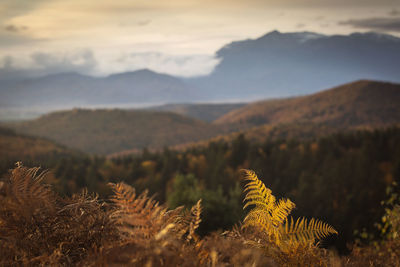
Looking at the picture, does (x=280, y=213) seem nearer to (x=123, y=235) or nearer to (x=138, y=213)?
(x=138, y=213)

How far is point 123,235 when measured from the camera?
6.61ft

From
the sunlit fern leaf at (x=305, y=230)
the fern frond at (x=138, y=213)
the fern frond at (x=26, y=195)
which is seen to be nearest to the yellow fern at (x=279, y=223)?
the sunlit fern leaf at (x=305, y=230)

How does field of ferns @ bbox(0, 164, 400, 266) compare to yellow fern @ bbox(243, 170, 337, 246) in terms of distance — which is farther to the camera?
yellow fern @ bbox(243, 170, 337, 246)

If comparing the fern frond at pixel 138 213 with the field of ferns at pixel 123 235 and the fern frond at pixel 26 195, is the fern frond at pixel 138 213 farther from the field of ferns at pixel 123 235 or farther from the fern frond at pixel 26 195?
the fern frond at pixel 26 195

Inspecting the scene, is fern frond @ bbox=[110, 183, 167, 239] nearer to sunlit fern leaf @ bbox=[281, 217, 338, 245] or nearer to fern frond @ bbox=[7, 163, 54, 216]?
fern frond @ bbox=[7, 163, 54, 216]

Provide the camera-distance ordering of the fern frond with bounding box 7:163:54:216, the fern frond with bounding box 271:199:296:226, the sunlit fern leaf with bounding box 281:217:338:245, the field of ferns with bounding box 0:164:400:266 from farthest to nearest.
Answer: the fern frond with bounding box 271:199:296:226, the sunlit fern leaf with bounding box 281:217:338:245, the fern frond with bounding box 7:163:54:216, the field of ferns with bounding box 0:164:400:266

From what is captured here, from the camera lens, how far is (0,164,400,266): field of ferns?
194 cm

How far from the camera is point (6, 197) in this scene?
213 centimetres

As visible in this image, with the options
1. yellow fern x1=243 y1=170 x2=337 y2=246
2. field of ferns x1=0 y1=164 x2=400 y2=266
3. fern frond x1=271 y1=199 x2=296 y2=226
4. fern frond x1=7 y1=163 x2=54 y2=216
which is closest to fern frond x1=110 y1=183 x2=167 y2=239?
field of ferns x1=0 y1=164 x2=400 y2=266

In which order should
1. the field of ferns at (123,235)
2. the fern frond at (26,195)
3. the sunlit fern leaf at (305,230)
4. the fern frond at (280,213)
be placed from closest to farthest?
the field of ferns at (123,235) < the fern frond at (26,195) < the sunlit fern leaf at (305,230) < the fern frond at (280,213)

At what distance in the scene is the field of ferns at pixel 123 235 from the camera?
1938 mm

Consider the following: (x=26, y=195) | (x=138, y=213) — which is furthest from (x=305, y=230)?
(x=26, y=195)

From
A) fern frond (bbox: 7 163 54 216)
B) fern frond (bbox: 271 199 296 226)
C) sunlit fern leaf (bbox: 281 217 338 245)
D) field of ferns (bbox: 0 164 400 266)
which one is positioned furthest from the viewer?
fern frond (bbox: 271 199 296 226)

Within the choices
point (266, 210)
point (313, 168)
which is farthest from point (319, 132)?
point (266, 210)
